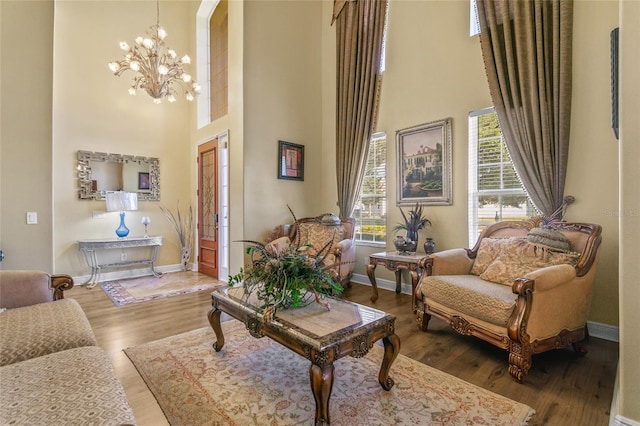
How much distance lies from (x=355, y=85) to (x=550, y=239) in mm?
3398

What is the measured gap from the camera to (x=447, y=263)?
288cm

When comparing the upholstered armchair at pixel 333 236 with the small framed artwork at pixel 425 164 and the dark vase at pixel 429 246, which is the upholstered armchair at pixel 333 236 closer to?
the small framed artwork at pixel 425 164

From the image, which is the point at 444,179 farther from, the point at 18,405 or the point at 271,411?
the point at 18,405

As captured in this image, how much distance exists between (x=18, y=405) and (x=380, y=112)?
4522mm

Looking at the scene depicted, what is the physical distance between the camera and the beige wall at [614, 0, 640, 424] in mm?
1445

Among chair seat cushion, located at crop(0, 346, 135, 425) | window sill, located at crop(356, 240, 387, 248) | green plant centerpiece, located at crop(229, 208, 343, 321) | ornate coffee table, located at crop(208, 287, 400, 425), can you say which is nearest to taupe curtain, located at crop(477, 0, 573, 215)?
window sill, located at crop(356, 240, 387, 248)

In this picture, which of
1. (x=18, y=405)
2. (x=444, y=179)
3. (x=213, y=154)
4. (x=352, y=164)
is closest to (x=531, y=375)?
(x=444, y=179)

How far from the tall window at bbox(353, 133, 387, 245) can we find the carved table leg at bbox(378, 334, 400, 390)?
8.73 ft

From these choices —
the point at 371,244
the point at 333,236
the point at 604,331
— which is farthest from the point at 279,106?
the point at 604,331

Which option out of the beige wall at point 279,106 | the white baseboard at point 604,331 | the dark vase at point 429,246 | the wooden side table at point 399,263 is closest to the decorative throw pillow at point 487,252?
the wooden side table at point 399,263

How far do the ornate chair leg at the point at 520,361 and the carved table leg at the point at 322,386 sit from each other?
4.56 ft

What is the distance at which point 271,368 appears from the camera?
2215mm

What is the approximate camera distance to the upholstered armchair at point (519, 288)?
2.06m

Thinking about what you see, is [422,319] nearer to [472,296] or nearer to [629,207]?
[472,296]
